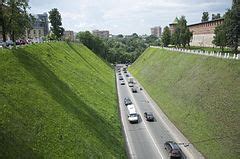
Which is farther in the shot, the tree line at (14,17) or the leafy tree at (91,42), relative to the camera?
the leafy tree at (91,42)

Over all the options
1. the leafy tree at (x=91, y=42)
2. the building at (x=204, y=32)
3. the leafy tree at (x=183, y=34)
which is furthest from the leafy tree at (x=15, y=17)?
the leafy tree at (x=91, y=42)

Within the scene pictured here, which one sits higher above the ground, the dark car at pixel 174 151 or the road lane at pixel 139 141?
the dark car at pixel 174 151

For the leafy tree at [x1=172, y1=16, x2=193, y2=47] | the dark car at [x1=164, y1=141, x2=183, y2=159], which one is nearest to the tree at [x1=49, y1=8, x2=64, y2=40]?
the leafy tree at [x1=172, y1=16, x2=193, y2=47]

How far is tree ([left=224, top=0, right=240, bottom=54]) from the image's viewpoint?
158 ft

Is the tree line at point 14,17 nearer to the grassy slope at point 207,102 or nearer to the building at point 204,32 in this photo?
the grassy slope at point 207,102

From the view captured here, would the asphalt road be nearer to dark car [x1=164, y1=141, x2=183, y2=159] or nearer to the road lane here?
the road lane

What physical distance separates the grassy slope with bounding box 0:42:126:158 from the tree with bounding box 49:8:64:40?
177 ft

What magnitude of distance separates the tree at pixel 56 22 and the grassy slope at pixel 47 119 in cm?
5397

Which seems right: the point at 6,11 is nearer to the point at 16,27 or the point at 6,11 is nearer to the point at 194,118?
the point at 16,27

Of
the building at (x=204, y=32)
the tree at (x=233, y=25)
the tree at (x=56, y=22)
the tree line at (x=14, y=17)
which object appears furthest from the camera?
the building at (x=204, y=32)

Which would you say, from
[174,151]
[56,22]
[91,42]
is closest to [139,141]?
[174,151]

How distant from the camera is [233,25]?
4869cm

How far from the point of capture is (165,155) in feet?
85.7

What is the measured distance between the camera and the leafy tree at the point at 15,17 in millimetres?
36344
